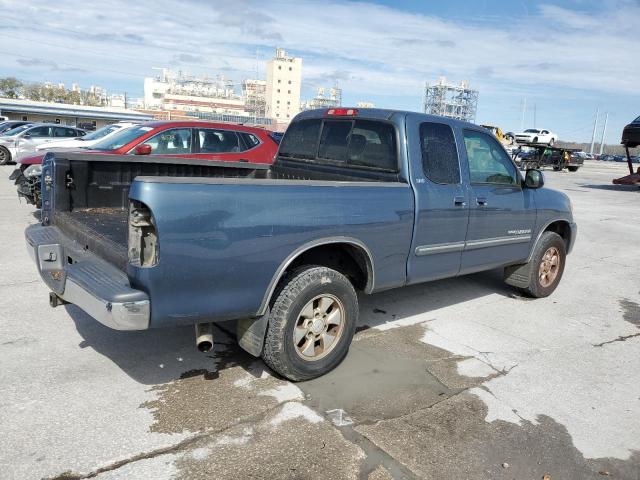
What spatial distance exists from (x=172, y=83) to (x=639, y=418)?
181634mm

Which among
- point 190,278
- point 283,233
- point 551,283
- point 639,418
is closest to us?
point 190,278

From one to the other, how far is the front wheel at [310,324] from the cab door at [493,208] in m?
1.58

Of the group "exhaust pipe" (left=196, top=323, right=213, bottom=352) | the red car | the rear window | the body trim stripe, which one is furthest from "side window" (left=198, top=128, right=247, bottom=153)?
"exhaust pipe" (left=196, top=323, right=213, bottom=352)

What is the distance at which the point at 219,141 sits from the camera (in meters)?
9.74

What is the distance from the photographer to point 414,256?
14.0ft

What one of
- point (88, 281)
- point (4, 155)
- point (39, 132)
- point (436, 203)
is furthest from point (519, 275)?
point (4, 155)

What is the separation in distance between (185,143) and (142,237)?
Answer: 273 inches

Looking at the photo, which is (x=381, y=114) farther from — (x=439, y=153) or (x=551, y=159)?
(x=551, y=159)

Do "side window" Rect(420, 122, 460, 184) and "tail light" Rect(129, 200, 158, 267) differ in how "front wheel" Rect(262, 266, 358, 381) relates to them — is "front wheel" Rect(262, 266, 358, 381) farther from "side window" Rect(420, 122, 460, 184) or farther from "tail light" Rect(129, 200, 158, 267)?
"side window" Rect(420, 122, 460, 184)

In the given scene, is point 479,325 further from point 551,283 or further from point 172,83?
point 172,83

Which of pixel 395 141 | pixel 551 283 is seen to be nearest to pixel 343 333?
pixel 395 141

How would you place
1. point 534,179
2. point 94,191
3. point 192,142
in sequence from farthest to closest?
point 192,142 → point 534,179 → point 94,191

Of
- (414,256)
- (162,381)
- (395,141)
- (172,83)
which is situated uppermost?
(172,83)

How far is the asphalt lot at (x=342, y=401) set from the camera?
2.87 meters
